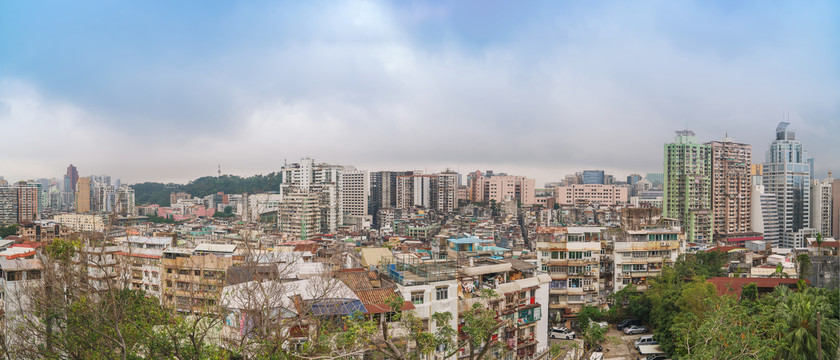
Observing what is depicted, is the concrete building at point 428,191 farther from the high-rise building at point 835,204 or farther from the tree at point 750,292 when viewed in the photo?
the tree at point 750,292

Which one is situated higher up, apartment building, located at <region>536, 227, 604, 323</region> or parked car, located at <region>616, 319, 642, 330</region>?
apartment building, located at <region>536, 227, 604, 323</region>

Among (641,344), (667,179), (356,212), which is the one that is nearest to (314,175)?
(356,212)

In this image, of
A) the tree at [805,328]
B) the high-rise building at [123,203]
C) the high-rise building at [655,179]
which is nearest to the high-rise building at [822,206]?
the tree at [805,328]

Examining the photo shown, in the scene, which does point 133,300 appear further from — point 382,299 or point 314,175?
point 314,175

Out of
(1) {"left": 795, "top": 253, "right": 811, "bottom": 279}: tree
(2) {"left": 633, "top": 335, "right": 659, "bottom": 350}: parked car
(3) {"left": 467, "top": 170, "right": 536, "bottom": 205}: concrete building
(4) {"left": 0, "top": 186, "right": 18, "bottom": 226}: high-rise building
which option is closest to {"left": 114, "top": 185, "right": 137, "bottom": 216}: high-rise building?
(4) {"left": 0, "top": 186, "right": 18, "bottom": 226}: high-rise building

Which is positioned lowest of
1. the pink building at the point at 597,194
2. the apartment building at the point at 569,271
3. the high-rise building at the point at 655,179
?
the apartment building at the point at 569,271

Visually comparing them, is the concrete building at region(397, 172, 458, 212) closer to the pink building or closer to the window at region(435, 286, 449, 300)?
the pink building
